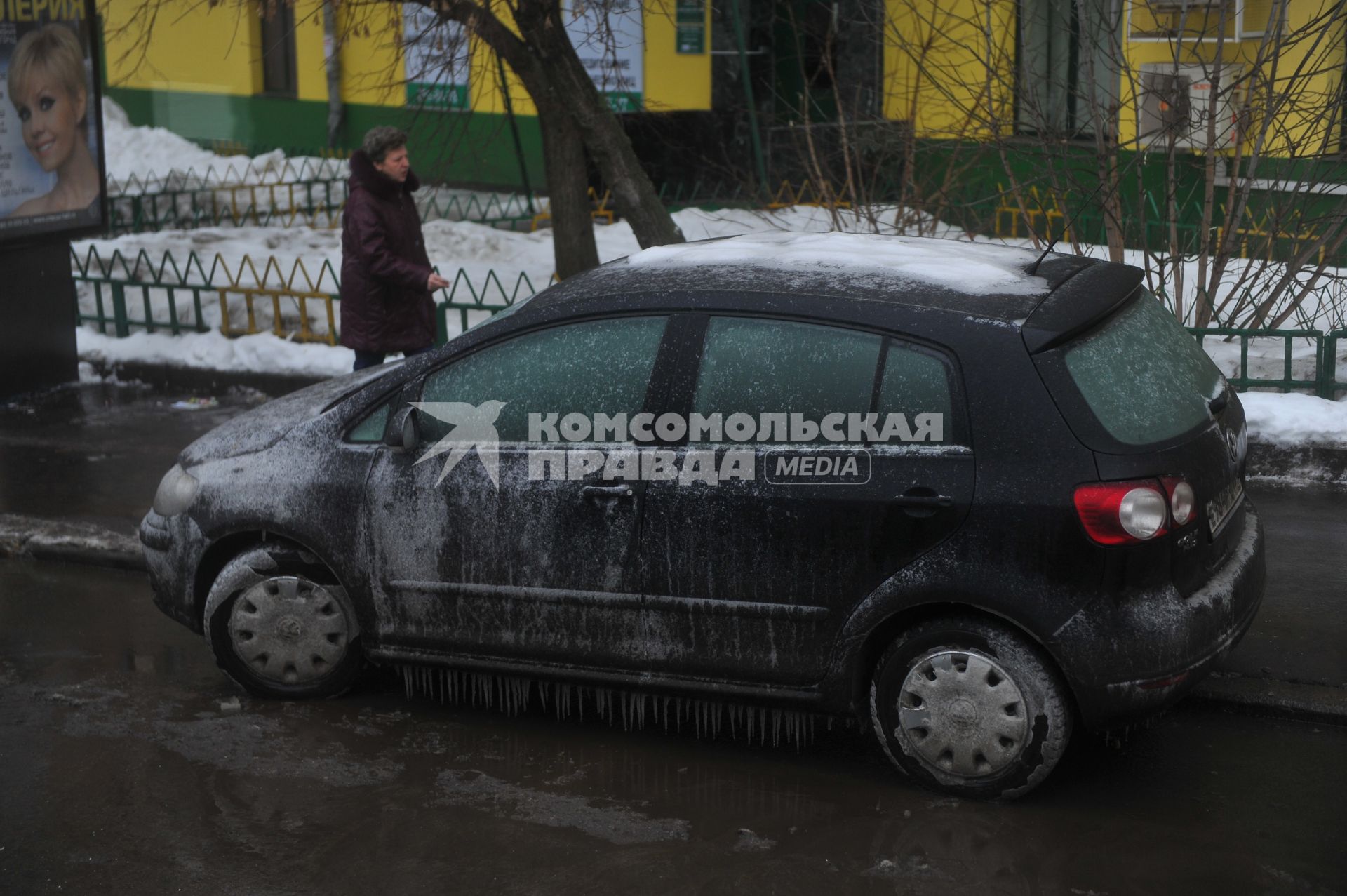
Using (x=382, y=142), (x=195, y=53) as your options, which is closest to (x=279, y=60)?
(x=195, y=53)

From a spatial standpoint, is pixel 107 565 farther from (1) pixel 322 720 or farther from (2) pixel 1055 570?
(2) pixel 1055 570

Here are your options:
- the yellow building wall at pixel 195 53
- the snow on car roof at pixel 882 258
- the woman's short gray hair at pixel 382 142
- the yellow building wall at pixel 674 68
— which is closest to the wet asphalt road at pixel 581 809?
the snow on car roof at pixel 882 258

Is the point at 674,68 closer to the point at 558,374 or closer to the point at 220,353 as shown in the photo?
the point at 220,353

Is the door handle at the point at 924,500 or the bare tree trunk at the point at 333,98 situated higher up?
the bare tree trunk at the point at 333,98

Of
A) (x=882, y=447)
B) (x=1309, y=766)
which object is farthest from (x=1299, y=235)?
(x=882, y=447)

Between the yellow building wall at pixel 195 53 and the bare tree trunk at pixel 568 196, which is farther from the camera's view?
the yellow building wall at pixel 195 53

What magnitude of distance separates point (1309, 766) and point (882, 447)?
5.34 ft

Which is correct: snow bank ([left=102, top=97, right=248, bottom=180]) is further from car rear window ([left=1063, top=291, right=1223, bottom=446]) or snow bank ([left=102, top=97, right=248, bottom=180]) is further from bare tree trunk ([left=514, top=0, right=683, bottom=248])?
car rear window ([left=1063, top=291, right=1223, bottom=446])

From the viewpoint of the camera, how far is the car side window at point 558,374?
14.8ft

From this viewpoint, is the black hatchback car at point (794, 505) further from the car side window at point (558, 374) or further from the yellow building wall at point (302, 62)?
the yellow building wall at point (302, 62)

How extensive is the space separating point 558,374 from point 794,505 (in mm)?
880

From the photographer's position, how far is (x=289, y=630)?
198 inches

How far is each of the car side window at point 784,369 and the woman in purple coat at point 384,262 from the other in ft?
9.94

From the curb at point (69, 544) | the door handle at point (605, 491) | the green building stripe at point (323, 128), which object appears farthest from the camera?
the green building stripe at point (323, 128)
